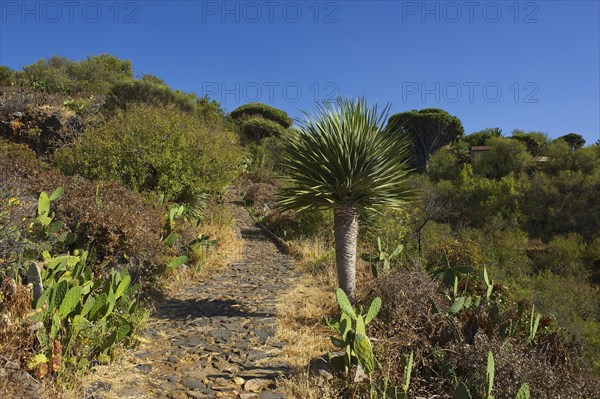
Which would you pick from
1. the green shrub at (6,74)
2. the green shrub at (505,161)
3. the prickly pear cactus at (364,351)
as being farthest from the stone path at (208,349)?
the green shrub at (505,161)

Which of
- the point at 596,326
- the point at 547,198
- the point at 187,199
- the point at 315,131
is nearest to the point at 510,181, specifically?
the point at 547,198

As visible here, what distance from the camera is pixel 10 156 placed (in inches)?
312

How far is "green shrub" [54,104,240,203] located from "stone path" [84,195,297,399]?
3.25m

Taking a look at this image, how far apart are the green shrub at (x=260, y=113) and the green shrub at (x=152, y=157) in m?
23.8

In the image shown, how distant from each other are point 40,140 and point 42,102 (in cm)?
245

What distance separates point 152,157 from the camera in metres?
9.39

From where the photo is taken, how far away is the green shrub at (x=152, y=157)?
898cm

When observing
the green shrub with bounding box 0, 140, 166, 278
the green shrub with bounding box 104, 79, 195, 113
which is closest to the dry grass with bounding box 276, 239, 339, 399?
the green shrub with bounding box 0, 140, 166, 278

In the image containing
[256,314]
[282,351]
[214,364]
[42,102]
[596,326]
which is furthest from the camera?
[42,102]

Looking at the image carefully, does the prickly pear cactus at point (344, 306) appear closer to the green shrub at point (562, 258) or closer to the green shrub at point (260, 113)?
the green shrub at point (562, 258)

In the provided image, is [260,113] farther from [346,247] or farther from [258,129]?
[346,247]

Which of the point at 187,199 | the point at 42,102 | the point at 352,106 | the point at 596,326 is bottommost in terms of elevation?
the point at 596,326

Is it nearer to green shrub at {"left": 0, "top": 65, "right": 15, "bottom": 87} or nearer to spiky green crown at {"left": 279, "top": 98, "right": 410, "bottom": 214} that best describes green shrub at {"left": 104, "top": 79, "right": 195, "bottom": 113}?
green shrub at {"left": 0, "top": 65, "right": 15, "bottom": 87}

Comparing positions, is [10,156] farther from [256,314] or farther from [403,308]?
[403,308]
